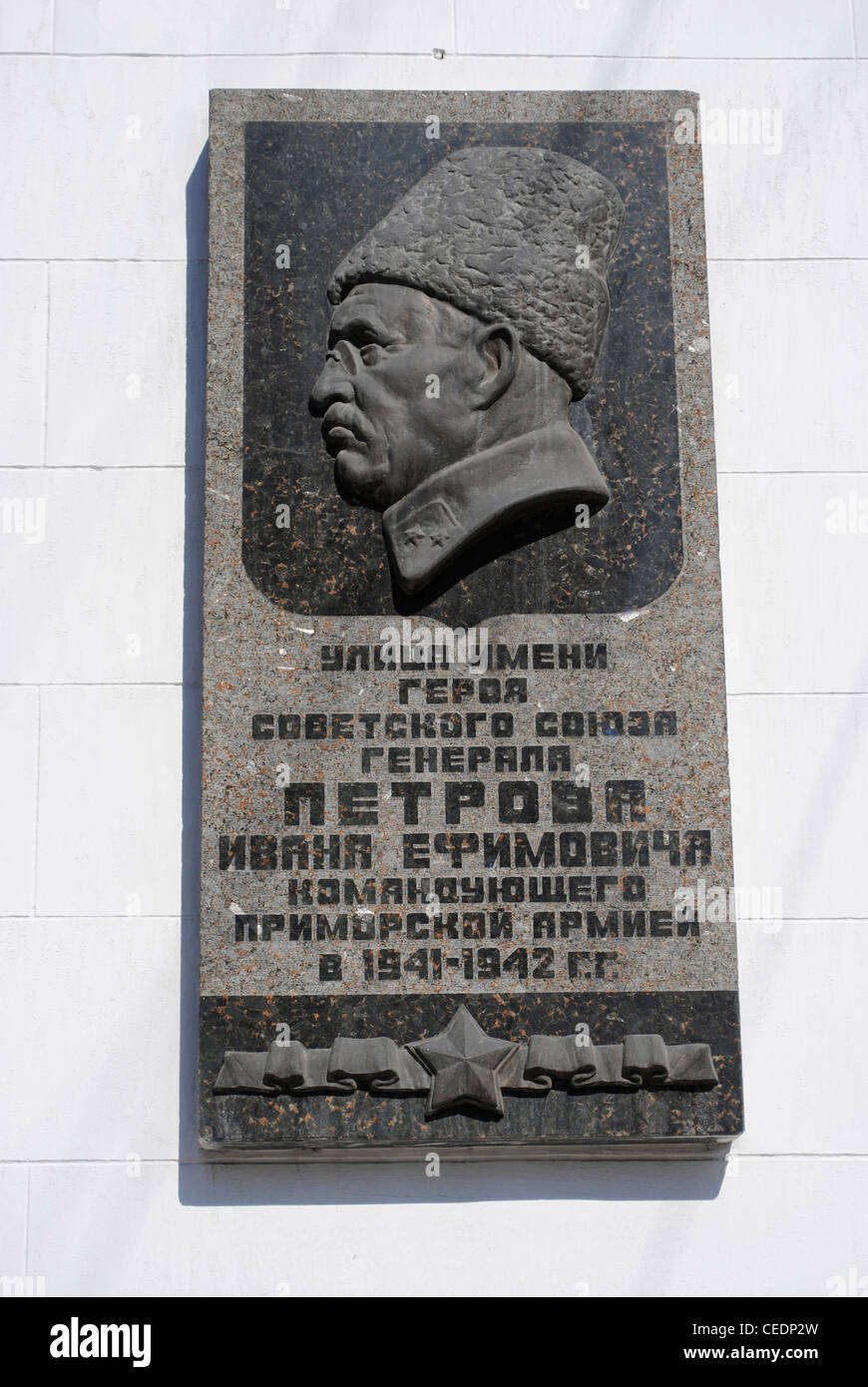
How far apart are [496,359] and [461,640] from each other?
996 millimetres

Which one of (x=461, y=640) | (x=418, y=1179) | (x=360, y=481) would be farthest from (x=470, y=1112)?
(x=360, y=481)

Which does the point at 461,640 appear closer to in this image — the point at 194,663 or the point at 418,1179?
the point at 194,663

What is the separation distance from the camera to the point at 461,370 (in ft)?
18.2

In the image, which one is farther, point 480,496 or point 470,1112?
point 480,496

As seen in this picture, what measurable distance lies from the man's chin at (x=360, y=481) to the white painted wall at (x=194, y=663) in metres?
0.62

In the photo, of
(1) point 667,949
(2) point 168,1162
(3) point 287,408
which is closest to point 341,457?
(3) point 287,408

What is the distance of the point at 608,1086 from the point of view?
5.10m

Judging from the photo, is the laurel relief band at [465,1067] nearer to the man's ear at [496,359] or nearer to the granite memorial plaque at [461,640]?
the granite memorial plaque at [461,640]

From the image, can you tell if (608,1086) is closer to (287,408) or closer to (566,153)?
(287,408)

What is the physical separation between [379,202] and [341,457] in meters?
1.02

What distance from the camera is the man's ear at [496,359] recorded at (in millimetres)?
5516

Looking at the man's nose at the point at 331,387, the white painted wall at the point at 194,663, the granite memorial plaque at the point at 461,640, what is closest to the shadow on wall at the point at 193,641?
the white painted wall at the point at 194,663

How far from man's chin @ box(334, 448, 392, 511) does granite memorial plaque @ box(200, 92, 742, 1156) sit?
0.5 inches

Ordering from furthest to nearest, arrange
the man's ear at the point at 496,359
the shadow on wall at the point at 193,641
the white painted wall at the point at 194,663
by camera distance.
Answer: the man's ear at the point at 496,359
the shadow on wall at the point at 193,641
the white painted wall at the point at 194,663
